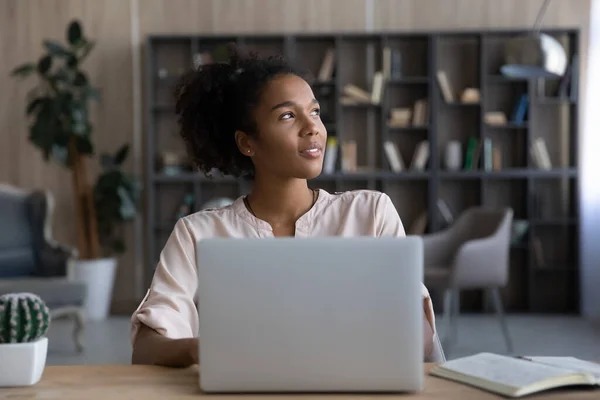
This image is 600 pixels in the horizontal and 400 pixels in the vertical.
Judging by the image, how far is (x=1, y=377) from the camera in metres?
1.25

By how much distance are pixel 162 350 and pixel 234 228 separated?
0.45 metres

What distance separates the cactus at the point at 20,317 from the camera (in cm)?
124

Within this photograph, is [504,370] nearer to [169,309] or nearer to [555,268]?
[169,309]

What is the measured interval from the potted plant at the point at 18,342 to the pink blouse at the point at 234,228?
1.24 ft

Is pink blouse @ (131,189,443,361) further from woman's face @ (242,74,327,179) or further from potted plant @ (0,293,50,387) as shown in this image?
potted plant @ (0,293,50,387)

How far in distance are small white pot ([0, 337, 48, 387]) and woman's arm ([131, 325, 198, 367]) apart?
0.76ft

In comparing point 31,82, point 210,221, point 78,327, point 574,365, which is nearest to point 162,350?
point 210,221

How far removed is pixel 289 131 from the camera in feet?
6.02

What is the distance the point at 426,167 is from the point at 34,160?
3.22 metres

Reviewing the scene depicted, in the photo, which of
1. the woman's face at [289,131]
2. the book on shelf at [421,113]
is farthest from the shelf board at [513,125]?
the woman's face at [289,131]

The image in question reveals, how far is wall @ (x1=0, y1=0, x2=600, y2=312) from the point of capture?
647 cm

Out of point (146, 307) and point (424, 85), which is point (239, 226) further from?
point (424, 85)

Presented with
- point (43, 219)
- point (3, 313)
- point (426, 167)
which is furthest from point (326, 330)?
point (426, 167)

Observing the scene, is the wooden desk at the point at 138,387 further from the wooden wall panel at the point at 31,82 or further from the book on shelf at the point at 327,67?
the wooden wall panel at the point at 31,82
